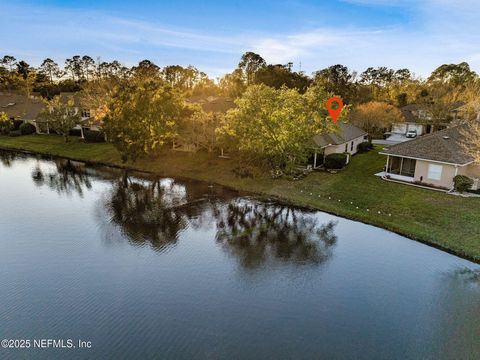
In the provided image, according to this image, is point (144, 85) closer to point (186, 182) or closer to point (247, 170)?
point (186, 182)

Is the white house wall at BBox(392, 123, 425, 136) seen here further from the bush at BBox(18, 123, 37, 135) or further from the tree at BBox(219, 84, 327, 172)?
the bush at BBox(18, 123, 37, 135)

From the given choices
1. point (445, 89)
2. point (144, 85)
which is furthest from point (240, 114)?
point (445, 89)

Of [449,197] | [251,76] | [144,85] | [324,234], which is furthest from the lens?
[251,76]

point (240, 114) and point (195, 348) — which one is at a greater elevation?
point (240, 114)

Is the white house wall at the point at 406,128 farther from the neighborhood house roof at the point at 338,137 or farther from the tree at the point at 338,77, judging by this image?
the neighborhood house roof at the point at 338,137

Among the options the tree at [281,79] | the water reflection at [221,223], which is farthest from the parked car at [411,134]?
the water reflection at [221,223]

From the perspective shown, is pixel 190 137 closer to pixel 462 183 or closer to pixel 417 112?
pixel 462 183

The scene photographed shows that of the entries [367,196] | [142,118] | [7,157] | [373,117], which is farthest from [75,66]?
[367,196]
